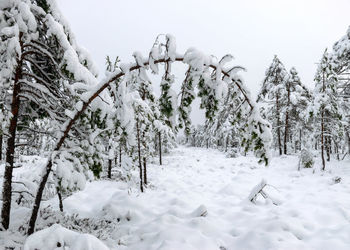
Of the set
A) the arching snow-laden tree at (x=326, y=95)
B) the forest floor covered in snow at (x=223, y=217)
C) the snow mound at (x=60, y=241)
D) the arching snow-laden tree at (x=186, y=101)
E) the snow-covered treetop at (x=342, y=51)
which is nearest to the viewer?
the snow mound at (x=60, y=241)

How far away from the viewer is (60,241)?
131 inches

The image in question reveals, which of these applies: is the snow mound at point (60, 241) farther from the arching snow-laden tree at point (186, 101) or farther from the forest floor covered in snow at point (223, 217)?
the arching snow-laden tree at point (186, 101)

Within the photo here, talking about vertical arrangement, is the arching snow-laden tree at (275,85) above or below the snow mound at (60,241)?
above

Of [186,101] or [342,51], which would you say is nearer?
[186,101]

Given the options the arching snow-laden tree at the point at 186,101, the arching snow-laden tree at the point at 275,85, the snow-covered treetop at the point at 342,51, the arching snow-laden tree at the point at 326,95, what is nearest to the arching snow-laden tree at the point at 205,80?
the arching snow-laden tree at the point at 186,101

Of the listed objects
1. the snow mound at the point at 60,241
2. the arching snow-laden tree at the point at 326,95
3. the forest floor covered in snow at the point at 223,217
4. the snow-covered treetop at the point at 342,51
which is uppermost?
the snow-covered treetop at the point at 342,51

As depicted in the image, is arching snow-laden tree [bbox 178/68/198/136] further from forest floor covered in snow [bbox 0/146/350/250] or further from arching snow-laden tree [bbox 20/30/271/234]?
forest floor covered in snow [bbox 0/146/350/250]

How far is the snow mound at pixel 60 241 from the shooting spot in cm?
321

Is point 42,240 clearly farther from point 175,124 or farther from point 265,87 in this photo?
point 265,87

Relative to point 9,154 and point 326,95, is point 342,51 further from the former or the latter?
point 9,154

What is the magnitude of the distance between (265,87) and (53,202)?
67.0ft

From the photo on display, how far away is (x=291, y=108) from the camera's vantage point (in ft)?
68.4

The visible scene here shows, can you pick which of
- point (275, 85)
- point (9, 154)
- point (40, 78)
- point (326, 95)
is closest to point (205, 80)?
point (40, 78)

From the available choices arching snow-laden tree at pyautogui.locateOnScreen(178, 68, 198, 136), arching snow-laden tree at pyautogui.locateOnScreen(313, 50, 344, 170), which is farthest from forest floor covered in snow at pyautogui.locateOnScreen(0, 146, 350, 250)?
arching snow-laden tree at pyautogui.locateOnScreen(313, 50, 344, 170)
